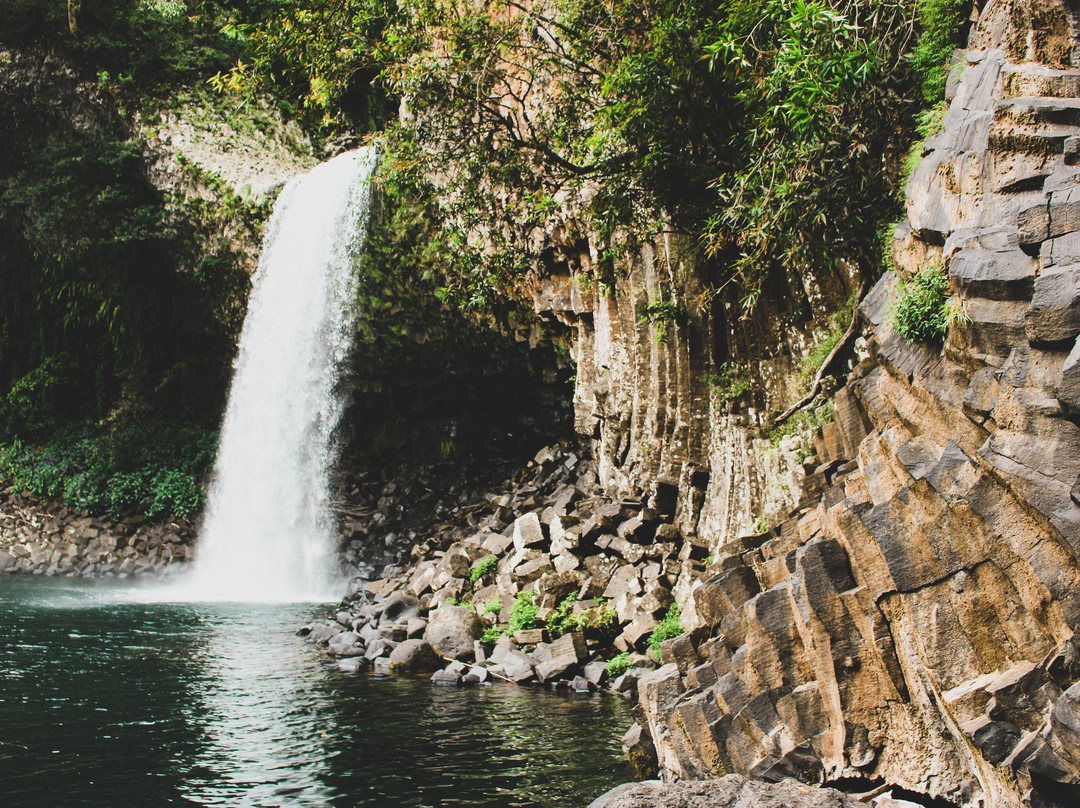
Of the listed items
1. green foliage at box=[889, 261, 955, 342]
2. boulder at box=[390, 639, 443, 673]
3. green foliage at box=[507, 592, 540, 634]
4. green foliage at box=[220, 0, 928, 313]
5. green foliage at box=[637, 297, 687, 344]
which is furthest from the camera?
green foliage at box=[637, 297, 687, 344]

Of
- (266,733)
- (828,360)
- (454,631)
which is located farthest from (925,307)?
(454,631)

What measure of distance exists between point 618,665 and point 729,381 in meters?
4.03

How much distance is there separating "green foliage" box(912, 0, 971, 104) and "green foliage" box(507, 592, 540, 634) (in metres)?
7.79

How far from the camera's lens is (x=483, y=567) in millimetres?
13547

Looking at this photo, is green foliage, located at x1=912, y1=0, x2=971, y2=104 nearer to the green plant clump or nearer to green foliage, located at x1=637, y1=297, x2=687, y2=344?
green foliage, located at x1=637, y1=297, x2=687, y2=344

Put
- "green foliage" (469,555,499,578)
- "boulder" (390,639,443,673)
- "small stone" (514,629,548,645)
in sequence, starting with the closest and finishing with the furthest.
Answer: "boulder" (390,639,443,673)
"small stone" (514,629,548,645)
"green foliage" (469,555,499,578)

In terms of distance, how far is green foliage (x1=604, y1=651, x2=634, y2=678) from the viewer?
30.7ft

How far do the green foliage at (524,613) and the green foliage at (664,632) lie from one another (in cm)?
195

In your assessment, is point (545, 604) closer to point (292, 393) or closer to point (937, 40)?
point (937, 40)

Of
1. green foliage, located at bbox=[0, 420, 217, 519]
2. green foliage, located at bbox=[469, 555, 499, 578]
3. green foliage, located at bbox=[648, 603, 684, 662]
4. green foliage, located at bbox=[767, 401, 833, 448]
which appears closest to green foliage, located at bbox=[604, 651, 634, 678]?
green foliage, located at bbox=[648, 603, 684, 662]

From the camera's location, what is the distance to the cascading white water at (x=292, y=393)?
18.4 metres

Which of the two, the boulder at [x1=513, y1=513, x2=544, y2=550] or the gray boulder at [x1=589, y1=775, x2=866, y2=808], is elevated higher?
the boulder at [x1=513, y1=513, x2=544, y2=550]

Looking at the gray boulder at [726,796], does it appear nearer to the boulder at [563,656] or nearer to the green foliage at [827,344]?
the boulder at [563,656]

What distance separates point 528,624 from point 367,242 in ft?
34.5
